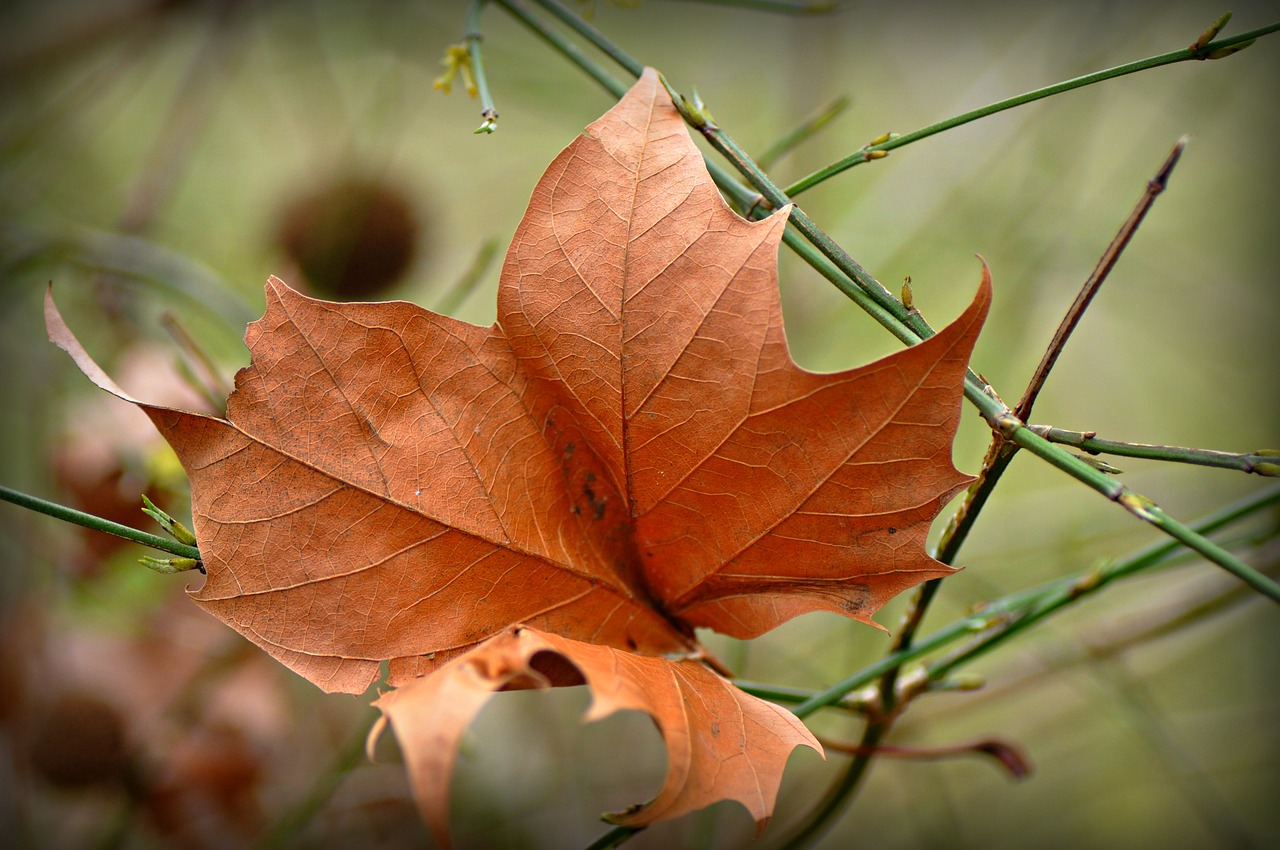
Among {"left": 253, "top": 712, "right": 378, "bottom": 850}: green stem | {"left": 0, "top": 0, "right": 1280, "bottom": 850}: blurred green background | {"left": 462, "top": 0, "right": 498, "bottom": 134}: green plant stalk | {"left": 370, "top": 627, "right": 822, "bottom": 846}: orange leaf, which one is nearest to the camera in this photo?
{"left": 370, "top": 627, "right": 822, "bottom": 846}: orange leaf

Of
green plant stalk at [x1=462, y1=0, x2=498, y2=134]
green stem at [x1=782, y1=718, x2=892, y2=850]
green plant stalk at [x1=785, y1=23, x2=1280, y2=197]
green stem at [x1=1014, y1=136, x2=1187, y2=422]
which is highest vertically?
green plant stalk at [x1=462, y1=0, x2=498, y2=134]

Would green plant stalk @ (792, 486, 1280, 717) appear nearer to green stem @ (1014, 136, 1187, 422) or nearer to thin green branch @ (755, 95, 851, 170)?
green stem @ (1014, 136, 1187, 422)

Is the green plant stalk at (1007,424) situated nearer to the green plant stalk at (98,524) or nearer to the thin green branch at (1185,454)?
the thin green branch at (1185,454)

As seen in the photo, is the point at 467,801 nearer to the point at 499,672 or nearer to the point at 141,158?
the point at 499,672

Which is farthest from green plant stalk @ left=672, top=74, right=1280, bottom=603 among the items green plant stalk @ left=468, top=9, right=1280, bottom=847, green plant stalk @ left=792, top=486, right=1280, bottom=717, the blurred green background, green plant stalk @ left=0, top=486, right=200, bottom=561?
the blurred green background

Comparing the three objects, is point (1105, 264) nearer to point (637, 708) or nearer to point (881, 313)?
point (881, 313)

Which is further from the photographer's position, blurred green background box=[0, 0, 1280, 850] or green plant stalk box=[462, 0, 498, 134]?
blurred green background box=[0, 0, 1280, 850]
